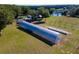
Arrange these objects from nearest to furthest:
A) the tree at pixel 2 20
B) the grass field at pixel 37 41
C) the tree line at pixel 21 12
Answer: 1. the grass field at pixel 37 41
2. the tree line at pixel 21 12
3. the tree at pixel 2 20

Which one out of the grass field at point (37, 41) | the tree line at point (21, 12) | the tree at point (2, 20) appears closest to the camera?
the grass field at point (37, 41)

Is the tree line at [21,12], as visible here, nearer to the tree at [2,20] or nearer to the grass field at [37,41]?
the tree at [2,20]

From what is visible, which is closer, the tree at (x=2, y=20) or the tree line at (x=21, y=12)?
the tree line at (x=21, y=12)

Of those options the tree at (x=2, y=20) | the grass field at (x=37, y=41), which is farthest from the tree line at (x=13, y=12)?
the grass field at (x=37, y=41)

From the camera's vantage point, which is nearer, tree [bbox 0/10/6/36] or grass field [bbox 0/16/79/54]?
grass field [bbox 0/16/79/54]

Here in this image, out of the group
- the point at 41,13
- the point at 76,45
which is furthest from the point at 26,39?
the point at 76,45

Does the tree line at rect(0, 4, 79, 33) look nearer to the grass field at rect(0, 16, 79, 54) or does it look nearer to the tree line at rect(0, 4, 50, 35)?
the tree line at rect(0, 4, 50, 35)

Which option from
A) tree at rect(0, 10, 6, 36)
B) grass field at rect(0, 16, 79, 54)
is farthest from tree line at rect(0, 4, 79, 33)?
grass field at rect(0, 16, 79, 54)
